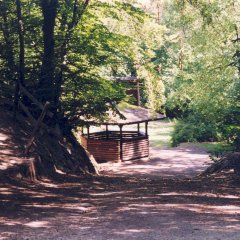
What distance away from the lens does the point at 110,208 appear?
32.6 feet

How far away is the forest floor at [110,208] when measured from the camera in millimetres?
7621

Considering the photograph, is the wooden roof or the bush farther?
the bush

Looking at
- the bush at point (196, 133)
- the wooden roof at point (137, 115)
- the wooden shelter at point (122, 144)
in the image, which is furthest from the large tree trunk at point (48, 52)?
the bush at point (196, 133)

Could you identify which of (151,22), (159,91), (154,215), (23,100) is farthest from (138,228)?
(151,22)

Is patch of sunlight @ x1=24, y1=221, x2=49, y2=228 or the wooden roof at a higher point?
the wooden roof

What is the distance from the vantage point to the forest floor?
7.62 metres

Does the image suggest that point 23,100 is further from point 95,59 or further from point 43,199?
point 43,199

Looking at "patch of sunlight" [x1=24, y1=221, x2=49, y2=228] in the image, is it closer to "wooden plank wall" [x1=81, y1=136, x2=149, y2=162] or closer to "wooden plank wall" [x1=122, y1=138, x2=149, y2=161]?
"wooden plank wall" [x1=81, y1=136, x2=149, y2=162]

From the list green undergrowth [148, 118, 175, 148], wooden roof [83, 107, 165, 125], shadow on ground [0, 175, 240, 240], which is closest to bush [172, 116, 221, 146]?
green undergrowth [148, 118, 175, 148]

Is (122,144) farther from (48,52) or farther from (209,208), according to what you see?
(209,208)

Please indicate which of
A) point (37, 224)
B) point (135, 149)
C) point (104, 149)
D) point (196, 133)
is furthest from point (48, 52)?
point (196, 133)

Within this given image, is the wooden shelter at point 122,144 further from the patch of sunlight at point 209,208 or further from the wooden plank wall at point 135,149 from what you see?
the patch of sunlight at point 209,208

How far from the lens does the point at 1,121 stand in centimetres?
1689

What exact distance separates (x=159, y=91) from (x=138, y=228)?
16471 millimetres
